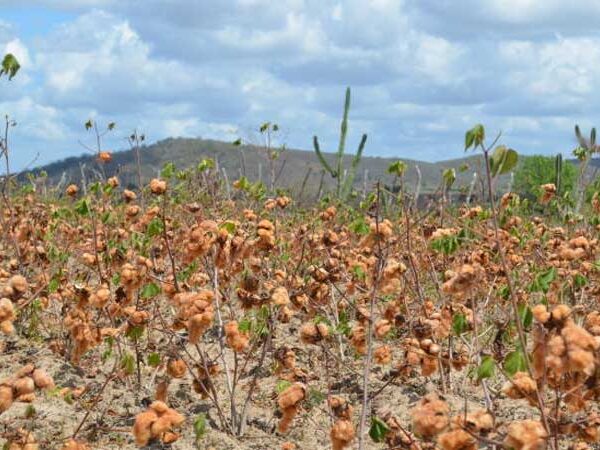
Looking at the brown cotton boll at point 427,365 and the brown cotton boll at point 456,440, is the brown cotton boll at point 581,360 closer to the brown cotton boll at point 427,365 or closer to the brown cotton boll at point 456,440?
the brown cotton boll at point 456,440

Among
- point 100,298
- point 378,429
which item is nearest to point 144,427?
point 378,429

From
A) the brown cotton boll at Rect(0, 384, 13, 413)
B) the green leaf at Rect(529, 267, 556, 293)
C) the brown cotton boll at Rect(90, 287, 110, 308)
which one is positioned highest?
the green leaf at Rect(529, 267, 556, 293)

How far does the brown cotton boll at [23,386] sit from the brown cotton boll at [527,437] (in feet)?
4.50

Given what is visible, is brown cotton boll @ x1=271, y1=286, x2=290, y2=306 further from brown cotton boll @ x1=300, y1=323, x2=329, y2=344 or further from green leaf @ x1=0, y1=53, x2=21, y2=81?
green leaf @ x1=0, y1=53, x2=21, y2=81

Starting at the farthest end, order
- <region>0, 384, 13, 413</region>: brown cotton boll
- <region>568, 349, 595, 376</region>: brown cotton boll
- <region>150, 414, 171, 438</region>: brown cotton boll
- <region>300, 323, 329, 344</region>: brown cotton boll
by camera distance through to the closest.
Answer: <region>300, 323, 329, 344</region>: brown cotton boll
<region>150, 414, 171, 438</region>: brown cotton boll
<region>0, 384, 13, 413</region>: brown cotton boll
<region>568, 349, 595, 376</region>: brown cotton boll

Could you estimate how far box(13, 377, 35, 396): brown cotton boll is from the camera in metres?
2.40

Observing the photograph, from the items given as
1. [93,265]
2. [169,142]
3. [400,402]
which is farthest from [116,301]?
[169,142]

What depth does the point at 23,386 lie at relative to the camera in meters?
2.40

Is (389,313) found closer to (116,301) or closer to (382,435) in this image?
(382,435)

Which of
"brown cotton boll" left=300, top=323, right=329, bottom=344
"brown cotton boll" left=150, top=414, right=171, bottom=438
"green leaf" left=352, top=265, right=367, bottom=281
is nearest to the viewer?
"brown cotton boll" left=150, top=414, right=171, bottom=438

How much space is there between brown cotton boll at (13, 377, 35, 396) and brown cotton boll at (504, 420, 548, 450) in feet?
4.50

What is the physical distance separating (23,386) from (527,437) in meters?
1.43

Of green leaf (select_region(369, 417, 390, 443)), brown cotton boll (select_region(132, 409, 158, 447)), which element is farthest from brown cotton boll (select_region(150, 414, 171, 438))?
green leaf (select_region(369, 417, 390, 443))

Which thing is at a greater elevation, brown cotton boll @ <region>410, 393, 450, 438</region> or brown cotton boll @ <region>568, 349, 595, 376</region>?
brown cotton boll @ <region>568, 349, 595, 376</region>
